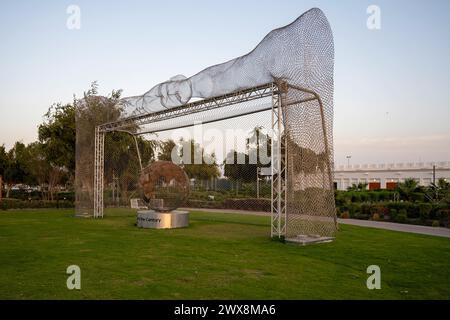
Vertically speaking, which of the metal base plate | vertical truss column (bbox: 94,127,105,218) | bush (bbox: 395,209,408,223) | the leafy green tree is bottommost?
bush (bbox: 395,209,408,223)

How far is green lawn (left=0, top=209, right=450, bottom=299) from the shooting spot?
6.56m

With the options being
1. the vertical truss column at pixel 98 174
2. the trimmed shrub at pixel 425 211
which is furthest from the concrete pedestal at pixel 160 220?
the trimmed shrub at pixel 425 211

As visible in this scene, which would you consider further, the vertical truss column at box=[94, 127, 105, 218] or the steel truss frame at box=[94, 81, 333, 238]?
the vertical truss column at box=[94, 127, 105, 218]

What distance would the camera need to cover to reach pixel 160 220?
16000mm

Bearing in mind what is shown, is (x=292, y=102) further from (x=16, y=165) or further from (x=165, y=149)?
(x=16, y=165)

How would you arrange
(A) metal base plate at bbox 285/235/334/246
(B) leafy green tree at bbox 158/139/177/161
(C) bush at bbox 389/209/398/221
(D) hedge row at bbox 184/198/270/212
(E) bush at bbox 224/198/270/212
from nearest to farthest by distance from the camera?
(A) metal base plate at bbox 285/235/334/246 → (C) bush at bbox 389/209/398/221 → (E) bush at bbox 224/198/270/212 → (D) hedge row at bbox 184/198/270/212 → (B) leafy green tree at bbox 158/139/177/161

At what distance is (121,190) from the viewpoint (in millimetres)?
30219

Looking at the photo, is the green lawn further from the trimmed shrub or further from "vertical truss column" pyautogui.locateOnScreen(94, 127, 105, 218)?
"vertical truss column" pyautogui.locateOnScreen(94, 127, 105, 218)

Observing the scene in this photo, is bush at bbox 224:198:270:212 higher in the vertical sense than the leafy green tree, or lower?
lower

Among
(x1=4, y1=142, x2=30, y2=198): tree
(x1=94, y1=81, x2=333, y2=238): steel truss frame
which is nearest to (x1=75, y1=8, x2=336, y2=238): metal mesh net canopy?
(x1=94, y1=81, x2=333, y2=238): steel truss frame

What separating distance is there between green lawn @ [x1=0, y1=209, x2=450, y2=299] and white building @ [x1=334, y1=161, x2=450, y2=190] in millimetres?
47318

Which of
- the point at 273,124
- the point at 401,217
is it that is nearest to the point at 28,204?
the point at 273,124

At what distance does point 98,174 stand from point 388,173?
53226 millimetres
